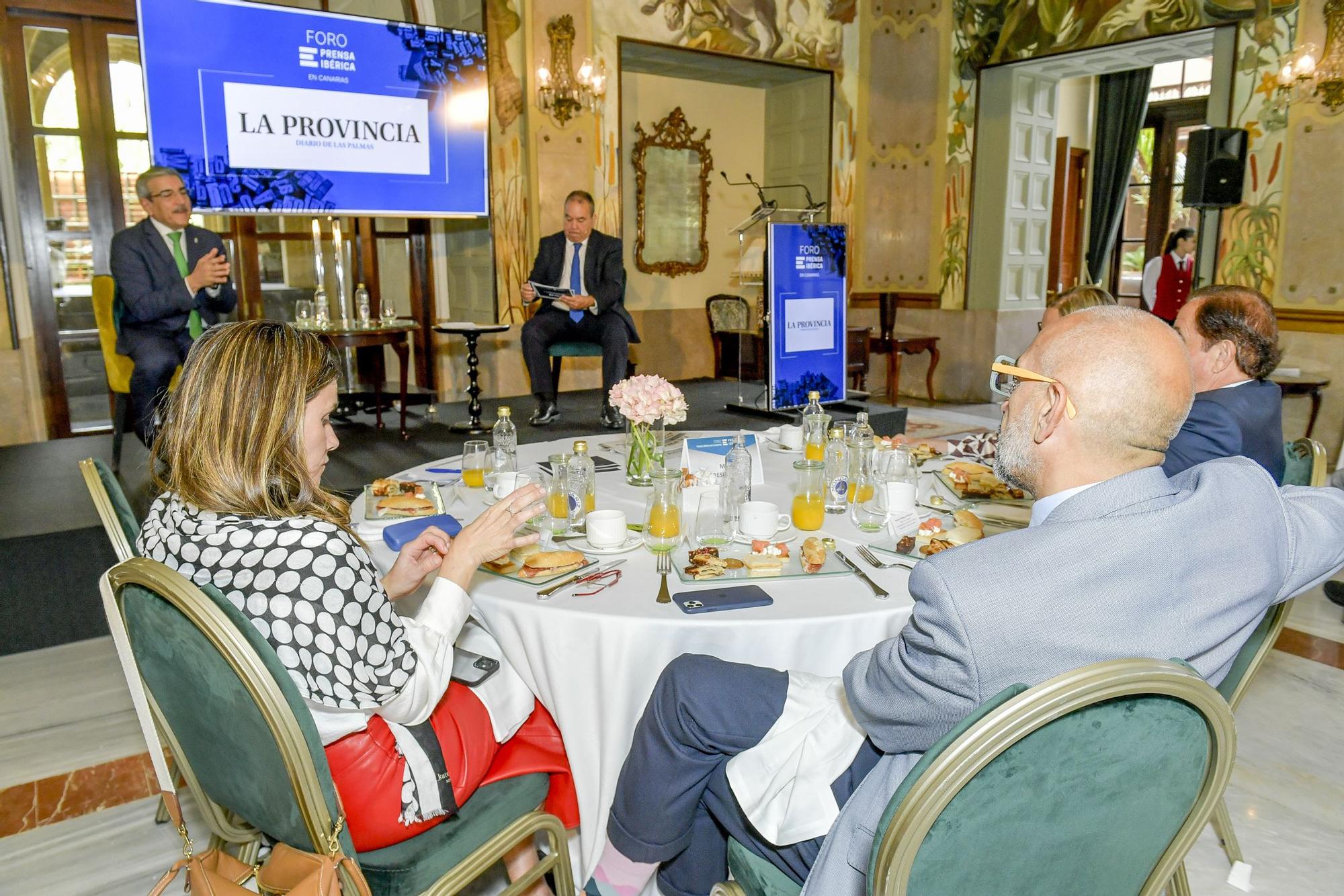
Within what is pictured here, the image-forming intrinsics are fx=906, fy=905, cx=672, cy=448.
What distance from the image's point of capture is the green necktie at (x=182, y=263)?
4.72 meters

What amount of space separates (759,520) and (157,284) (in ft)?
12.9

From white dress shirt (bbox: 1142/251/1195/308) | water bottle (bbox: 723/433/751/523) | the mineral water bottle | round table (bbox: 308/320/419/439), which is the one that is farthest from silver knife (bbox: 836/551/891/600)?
white dress shirt (bbox: 1142/251/1195/308)

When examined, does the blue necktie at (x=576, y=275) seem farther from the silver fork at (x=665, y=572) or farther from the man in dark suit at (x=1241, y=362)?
the silver fork at (x=665, y=572)

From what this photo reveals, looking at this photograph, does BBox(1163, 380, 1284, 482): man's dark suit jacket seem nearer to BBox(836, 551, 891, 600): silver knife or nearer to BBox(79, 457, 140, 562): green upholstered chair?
BBox(836, 551, 891, 600): silver knife

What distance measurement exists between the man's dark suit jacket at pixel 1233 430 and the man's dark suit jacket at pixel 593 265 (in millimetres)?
4161

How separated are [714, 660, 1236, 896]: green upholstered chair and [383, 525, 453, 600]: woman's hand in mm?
1090

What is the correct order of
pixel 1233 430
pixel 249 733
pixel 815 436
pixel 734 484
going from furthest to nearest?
pixel 815 436, pixel 1233 430, pixel 734 484, pixel 249 733

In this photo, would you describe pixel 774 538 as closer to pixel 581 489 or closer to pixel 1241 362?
pixel 581 489

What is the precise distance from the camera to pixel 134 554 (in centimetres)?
170

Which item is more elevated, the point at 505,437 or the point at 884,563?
the point at 505,437

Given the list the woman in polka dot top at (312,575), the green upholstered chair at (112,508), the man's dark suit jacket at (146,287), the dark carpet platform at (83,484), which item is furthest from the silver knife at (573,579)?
the man's dark suit jacket at (146,287)

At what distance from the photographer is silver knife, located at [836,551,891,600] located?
1.70 metres

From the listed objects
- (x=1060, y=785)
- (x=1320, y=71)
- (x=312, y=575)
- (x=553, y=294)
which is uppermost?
(x=1320, y=71)

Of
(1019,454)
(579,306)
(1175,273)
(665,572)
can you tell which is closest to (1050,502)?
(1019,454)
